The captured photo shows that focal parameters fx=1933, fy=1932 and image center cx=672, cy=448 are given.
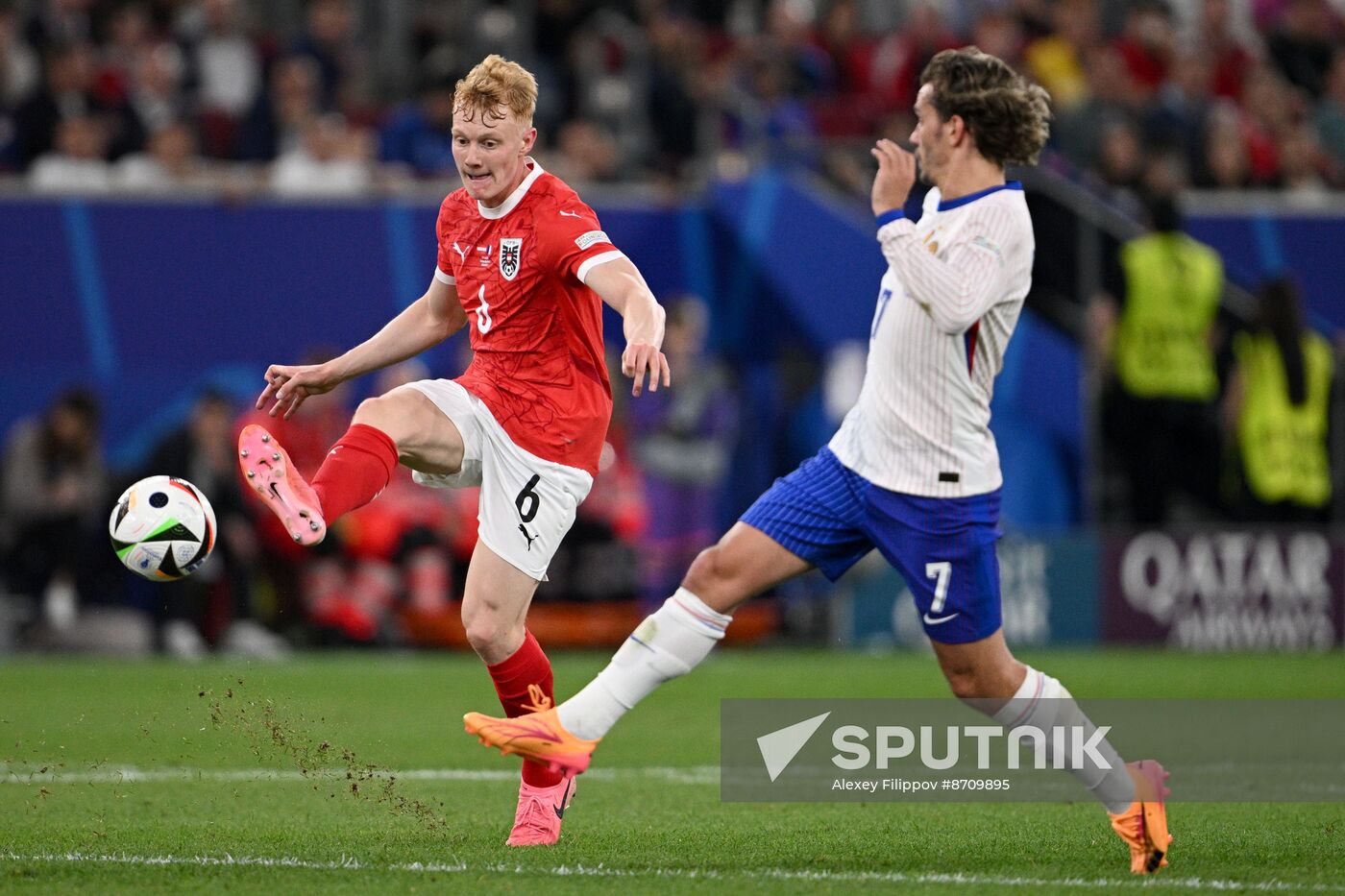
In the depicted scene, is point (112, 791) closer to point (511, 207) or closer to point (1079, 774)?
point (511, 207)

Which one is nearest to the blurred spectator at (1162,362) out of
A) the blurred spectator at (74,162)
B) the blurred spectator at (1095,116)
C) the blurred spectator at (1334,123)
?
the blurred spectator at (1095,116)

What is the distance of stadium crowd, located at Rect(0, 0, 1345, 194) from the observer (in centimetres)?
1502

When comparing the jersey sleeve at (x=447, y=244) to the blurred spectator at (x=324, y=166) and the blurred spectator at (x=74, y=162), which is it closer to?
the blurred spectator at (x=324, y=166)

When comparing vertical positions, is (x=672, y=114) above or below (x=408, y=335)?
above

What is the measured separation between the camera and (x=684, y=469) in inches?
586

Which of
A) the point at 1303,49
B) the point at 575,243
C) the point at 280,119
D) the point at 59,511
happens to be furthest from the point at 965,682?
the point at 1303,49

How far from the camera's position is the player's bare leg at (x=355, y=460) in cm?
563

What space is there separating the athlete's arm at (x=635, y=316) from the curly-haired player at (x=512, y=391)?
0.04ft

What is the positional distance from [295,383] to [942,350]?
2.09 metres

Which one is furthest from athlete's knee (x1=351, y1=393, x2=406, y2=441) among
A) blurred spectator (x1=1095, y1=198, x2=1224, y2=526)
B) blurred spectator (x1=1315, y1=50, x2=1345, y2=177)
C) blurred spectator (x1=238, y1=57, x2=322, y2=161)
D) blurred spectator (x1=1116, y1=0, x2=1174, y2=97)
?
A: blurred spectator (x1=1116, y1=0, x2=1174, y2=97)

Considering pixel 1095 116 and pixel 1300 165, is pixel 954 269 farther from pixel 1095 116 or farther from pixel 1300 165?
pixel 1300 165

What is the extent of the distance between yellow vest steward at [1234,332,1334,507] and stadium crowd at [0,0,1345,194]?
1.73 metres

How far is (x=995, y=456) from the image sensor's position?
5875 millimetres

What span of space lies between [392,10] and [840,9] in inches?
174
